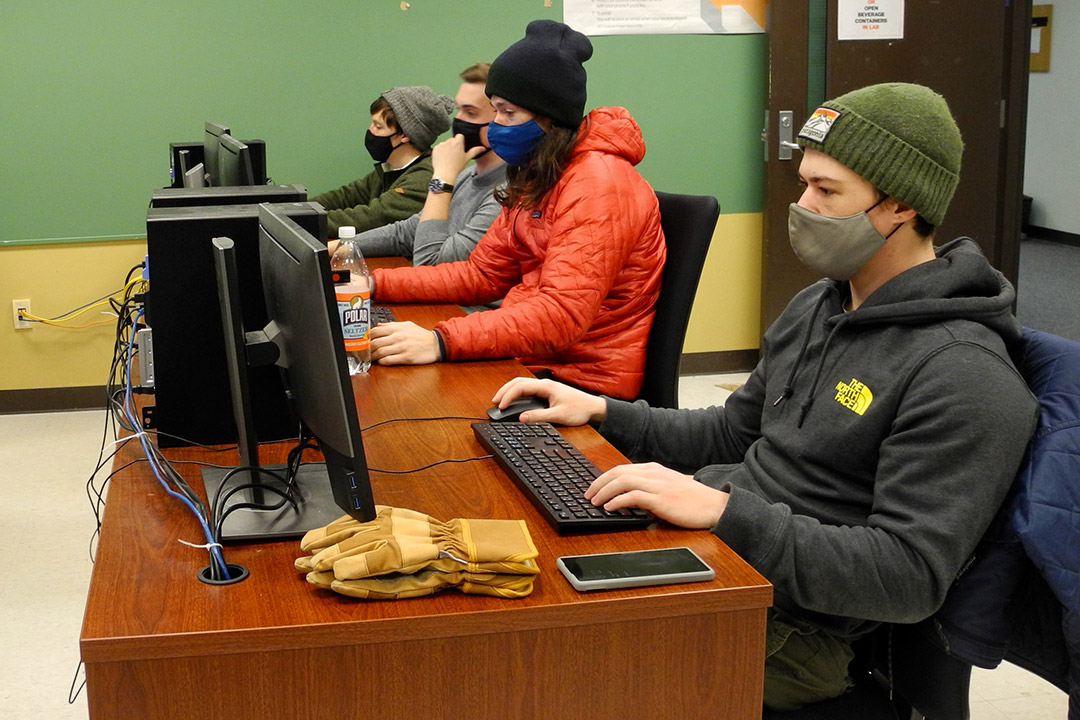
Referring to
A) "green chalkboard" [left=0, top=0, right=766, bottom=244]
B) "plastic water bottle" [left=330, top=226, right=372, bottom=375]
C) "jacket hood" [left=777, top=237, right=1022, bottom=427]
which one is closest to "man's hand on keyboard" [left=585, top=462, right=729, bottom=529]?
"jacket hood" [left=777, top=237, right=1022, bottom=427]

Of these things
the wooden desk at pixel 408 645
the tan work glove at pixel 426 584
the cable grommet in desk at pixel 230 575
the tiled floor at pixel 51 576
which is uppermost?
the tan work glove at pixel 426 584

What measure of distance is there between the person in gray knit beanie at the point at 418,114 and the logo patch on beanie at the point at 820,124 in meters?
2.51

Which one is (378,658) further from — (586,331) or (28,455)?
(28,455)

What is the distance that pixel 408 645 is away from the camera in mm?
1020

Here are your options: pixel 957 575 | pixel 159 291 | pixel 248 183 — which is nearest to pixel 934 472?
pixel 957 575

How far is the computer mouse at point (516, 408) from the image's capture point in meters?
1.62

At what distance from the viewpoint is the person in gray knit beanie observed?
147 inches

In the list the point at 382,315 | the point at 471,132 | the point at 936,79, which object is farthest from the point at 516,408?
the point at 936,79

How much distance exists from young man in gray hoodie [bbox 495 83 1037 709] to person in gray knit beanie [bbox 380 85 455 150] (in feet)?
7.83

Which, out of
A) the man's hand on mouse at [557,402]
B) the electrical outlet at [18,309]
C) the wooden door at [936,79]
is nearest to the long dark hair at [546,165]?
the man's hand on mouse at [557,402]

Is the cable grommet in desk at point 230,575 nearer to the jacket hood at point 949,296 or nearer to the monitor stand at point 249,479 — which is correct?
the monitor stand at point 249,479

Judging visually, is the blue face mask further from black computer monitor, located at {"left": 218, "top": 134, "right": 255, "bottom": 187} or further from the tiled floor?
the tiled floor

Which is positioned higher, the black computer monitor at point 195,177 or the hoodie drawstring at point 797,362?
the black computer monitor at point 195,177

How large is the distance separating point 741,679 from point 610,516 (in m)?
0.23
